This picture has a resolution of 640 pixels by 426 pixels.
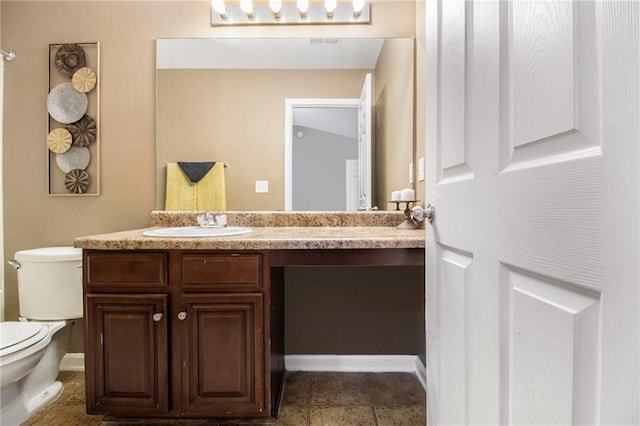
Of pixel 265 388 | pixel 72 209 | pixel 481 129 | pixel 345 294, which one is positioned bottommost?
pixel 265 388

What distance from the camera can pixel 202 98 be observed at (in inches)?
73.5

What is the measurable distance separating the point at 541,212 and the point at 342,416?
134 cm

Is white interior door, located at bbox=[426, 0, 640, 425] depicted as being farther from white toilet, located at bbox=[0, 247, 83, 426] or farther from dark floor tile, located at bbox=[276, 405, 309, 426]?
white toilet, located at bbox=[0, 247, 83, 426]

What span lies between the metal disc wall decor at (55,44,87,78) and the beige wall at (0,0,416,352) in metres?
0.06

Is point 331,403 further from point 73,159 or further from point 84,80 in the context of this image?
point 84,80

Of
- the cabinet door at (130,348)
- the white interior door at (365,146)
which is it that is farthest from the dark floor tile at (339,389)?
the white interior door at (365,146)

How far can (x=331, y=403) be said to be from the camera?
1.58 meters

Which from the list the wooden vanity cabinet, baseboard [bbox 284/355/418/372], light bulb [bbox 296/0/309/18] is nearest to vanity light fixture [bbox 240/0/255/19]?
light bulb [bbox 296/0/309/18]

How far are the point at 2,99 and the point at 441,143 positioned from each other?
7.69 feet

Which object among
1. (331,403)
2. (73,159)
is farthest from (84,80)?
(331,403)

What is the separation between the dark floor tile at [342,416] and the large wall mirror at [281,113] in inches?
39.0

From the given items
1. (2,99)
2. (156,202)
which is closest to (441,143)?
(156,202)

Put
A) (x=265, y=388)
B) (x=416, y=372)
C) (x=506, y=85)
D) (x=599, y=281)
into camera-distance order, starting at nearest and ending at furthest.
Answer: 1. (x=599, y=281)
2. (x=506, y=85)
3. (x=265, y=388)
4. (x=416, y=372)

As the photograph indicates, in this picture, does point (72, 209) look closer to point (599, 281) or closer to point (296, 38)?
point (296, 38)
